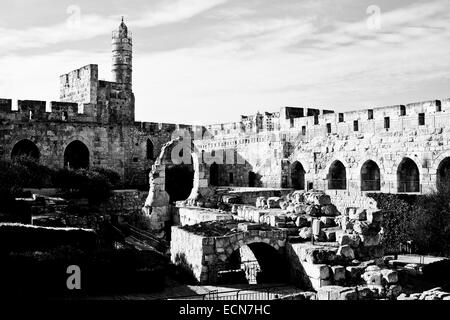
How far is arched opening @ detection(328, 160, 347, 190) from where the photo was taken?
25719 millimetres

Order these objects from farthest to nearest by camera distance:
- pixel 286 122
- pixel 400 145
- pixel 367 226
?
pixel 286 122 < pixel 400 145 < pixel 367 226

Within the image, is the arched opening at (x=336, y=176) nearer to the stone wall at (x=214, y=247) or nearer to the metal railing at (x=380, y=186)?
the metal railing at (x=380, y=186)

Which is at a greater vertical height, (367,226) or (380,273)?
(367,226)

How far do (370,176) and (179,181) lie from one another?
955 cm

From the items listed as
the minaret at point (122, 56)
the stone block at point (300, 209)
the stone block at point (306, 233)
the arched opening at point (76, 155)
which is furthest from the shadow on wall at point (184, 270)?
the minaret at point (122, 56)

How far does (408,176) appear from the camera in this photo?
2267 cm

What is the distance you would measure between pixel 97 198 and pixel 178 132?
9.09m

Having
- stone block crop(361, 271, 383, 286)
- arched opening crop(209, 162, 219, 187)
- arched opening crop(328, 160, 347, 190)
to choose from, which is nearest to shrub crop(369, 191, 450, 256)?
arched opening crop(328, 160, 347, 190)

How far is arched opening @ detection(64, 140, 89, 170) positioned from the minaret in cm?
448

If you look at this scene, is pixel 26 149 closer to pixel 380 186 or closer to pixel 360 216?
pixel 380 186
